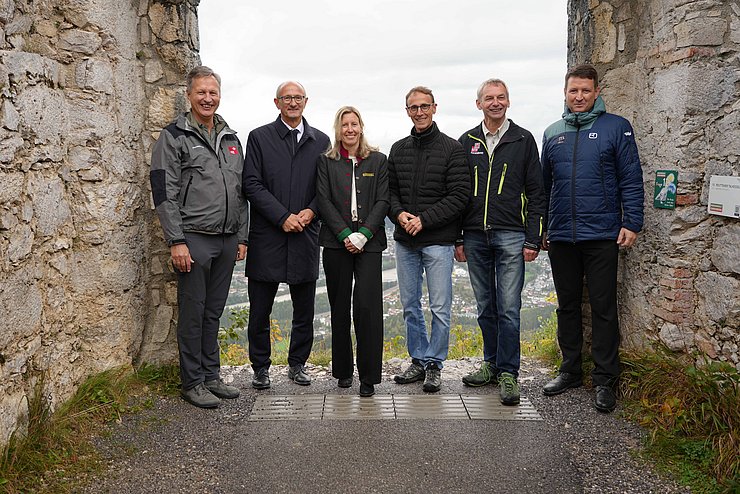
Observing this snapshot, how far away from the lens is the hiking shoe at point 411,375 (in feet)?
16.1

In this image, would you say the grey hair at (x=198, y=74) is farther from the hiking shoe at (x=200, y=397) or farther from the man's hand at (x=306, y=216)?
the hiking shoe at (x=200, y=397)

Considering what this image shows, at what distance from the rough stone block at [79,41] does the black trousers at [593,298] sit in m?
3.41

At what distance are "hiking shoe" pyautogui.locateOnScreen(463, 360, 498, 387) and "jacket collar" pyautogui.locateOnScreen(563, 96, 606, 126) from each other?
190 cm

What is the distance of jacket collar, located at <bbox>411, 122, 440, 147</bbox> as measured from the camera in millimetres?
4535

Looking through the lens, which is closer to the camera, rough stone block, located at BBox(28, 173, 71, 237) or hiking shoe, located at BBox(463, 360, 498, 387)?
rough stone block, located at BBox(28, 173, 71, 237)

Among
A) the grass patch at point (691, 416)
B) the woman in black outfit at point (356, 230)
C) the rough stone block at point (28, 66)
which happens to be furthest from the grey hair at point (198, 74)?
the grass patch at point (691, 416)

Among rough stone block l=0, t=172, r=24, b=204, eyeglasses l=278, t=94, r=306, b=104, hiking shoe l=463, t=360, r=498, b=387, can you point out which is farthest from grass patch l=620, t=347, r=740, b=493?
rough stone block l=0, t=172, r=24, b=204

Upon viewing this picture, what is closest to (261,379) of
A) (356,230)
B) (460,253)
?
(356,230)

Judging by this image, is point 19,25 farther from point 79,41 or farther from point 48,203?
point 48,203

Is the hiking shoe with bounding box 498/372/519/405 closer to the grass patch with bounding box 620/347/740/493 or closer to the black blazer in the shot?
the grass patch with bounding box 620/347/740/493

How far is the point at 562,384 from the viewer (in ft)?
15.2

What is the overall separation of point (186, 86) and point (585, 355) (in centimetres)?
366

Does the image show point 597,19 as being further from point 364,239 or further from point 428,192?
point 364,239

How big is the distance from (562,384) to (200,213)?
9.30 ft
